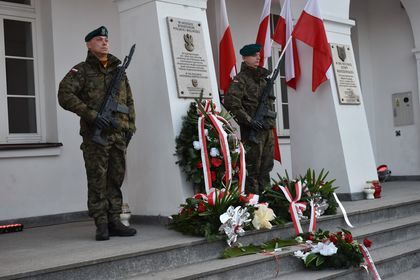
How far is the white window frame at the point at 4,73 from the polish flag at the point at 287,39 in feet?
9.86

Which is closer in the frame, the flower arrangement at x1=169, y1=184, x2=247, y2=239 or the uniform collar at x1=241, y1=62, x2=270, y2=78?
the flower arrangement at x1=169, y1=184, x2=247, y2=239

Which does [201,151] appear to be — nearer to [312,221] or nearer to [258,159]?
[258,159]

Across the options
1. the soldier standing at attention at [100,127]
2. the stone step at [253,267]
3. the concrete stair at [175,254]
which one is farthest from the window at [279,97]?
the soldier standing at attention at [100,127]

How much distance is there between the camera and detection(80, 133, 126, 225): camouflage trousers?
16.4 feet

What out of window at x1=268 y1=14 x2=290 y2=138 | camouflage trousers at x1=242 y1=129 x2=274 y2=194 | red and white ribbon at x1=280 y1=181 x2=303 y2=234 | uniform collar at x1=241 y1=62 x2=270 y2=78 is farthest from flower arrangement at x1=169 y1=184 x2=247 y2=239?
window at x1=268 y1=14 x2=290 y2=138

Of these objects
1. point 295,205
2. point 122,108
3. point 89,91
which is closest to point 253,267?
point 295,205

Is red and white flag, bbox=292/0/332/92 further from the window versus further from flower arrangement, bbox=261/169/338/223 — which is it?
the window

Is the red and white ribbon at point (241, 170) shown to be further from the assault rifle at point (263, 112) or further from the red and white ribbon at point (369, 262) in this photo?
the red and white ribbon at point (369, 262)

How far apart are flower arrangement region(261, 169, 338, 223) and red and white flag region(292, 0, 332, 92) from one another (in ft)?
6.02

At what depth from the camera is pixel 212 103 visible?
5898mm

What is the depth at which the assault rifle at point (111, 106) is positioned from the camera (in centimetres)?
493

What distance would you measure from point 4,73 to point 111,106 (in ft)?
7.70

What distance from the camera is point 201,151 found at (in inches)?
219

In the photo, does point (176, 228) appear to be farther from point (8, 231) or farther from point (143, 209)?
point (8, 231)
